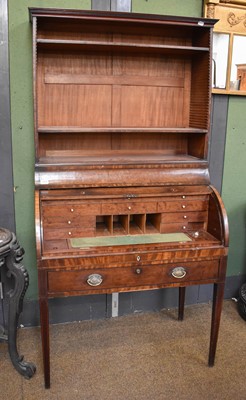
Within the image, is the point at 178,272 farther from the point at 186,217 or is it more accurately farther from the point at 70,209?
the point at 70,209

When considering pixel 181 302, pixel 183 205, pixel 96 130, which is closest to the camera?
pixel 96 130

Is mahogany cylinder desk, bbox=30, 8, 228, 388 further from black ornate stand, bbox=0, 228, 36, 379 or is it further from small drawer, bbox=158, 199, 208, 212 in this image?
black ornate stand, bbox=0, 228, 36, 379

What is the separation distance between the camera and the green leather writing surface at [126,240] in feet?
6.77

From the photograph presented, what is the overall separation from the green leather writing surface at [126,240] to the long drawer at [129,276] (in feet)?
0.44

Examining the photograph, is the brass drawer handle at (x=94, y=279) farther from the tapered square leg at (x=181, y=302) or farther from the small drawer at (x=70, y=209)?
the tapered square leg at (x=181, y=302)

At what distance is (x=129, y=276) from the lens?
6.77 ft

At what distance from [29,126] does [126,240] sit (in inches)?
37.3

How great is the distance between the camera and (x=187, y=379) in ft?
7.35

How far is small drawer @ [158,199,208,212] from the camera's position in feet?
7.56

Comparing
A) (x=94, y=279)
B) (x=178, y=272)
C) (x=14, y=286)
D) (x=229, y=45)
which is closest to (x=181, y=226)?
(x=178, y=272)

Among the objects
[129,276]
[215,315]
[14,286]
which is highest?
[129,276]

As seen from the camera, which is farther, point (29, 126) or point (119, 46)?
point (29, 126)

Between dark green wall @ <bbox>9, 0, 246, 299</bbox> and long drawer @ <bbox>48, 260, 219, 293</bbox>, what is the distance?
26.9 inches

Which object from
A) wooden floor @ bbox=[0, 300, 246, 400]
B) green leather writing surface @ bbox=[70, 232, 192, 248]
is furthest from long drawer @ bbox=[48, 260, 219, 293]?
wooden floor @ bbox=[0, 300, 246, 400]
